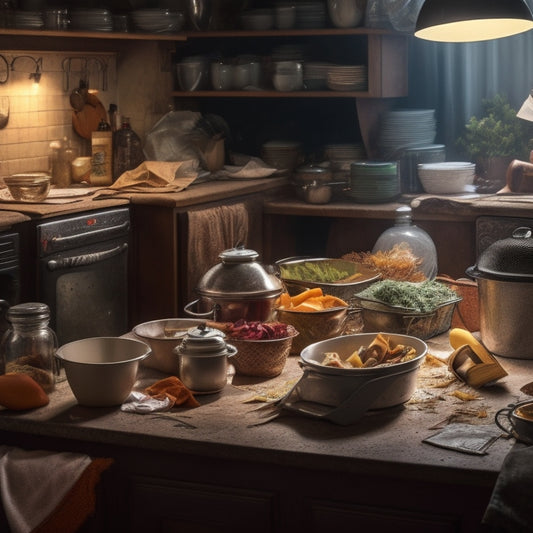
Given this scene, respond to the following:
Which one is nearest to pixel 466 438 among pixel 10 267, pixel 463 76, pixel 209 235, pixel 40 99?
pixel 10 267

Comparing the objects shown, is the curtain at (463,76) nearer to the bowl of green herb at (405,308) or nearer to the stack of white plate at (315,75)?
the stack of white plate at (315,75)

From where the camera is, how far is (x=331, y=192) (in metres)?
6.17

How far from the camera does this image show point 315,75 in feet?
20.4

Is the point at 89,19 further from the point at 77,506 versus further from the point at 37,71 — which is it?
the point at 77,506

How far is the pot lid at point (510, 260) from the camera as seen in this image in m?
2.87

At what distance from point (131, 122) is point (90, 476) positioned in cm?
439

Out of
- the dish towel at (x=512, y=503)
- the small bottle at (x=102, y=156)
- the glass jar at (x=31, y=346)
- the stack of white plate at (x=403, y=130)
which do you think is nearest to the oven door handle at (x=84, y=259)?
the small bottle at (x=102, y=156)

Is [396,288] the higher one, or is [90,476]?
[396,288]

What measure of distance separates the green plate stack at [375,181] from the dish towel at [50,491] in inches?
154

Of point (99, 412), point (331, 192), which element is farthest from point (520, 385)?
A: point (331, 192)

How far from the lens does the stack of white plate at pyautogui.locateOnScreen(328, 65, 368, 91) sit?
609 cm

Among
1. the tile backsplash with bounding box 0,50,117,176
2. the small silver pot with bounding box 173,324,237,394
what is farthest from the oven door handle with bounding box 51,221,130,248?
the small silver pot with bounding box 173,324,237,394

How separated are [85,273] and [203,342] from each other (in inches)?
102

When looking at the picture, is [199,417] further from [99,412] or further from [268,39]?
[268,39]
